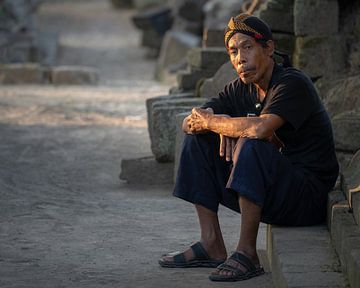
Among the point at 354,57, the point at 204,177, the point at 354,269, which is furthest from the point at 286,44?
the point at 354,269

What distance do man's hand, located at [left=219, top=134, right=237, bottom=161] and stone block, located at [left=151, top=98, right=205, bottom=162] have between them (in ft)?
10.5

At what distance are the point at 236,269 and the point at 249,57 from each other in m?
1.06

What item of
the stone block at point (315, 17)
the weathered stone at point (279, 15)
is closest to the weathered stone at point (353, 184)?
the stone block at point (315, 17)

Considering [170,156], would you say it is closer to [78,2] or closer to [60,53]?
[60,53]

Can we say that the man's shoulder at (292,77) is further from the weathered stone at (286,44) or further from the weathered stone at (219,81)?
the weathered stone at (286,44)

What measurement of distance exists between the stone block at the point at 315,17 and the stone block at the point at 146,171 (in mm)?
1659

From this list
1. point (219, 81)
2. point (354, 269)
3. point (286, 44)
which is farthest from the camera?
point (286, 44)

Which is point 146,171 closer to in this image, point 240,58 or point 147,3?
point 240,58

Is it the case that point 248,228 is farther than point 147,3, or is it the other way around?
point 147,3

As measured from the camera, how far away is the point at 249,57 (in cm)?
571

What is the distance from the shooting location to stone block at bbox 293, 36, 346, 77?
30.8ft

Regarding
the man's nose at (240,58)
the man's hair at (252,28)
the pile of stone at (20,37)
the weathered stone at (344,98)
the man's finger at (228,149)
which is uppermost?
the man's hair at (252,28)

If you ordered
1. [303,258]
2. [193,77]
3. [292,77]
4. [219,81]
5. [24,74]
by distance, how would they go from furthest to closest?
[24,74], [193,77], [219,81], [292,77], [303,258]

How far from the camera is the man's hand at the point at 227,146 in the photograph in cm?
556
